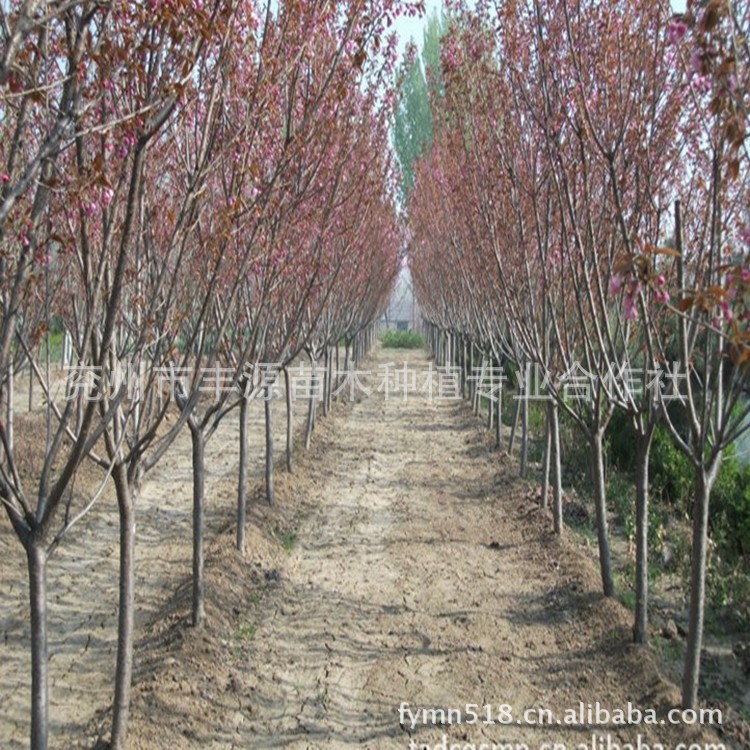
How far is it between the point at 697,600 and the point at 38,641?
3136 millimetres

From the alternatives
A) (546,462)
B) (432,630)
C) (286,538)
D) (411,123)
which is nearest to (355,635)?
(432,630)

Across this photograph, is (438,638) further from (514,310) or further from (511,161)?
(511,161)

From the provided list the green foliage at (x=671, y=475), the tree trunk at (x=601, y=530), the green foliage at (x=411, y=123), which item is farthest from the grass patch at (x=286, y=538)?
the green foliage at (x=411, y=123)

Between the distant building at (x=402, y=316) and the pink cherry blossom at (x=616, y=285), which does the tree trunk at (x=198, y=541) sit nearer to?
the pink cherry blossom at (x=616, y=285)

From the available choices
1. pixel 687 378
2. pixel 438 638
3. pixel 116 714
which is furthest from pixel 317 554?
pixel 687 378

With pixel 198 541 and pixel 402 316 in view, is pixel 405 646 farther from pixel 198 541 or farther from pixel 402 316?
pixel 402 316

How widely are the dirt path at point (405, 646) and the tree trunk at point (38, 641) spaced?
2.90 feet

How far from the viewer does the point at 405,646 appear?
5039 mm

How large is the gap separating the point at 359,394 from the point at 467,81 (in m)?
11.9

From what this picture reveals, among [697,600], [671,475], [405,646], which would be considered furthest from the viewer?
[671,475]

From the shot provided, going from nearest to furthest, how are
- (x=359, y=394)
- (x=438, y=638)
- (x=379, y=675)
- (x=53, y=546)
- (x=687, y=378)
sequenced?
(x=53, y=546) → (x=687, y=378) → (x=379, y=675) → (x=438, y=638) → (x=359, y=394)

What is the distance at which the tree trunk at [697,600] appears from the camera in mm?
4004

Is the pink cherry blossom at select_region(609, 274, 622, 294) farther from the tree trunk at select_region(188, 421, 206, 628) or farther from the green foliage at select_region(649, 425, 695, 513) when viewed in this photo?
the green foliage at select_region(649, 425, 695, 513)

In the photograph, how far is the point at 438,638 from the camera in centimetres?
514
